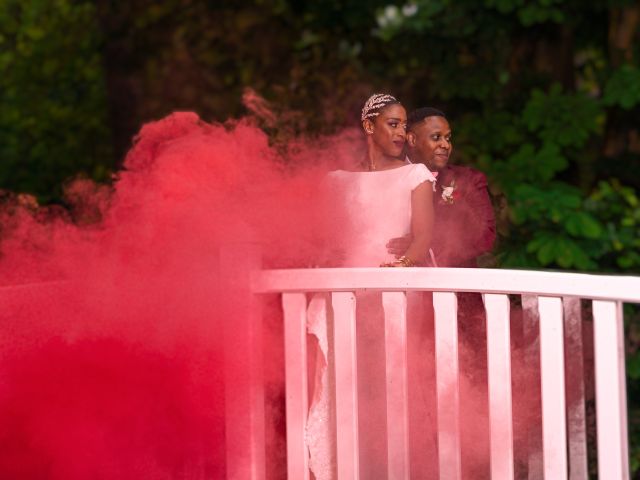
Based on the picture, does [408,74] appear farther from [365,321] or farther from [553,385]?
[553,385]

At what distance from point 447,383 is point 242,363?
750 millimetres

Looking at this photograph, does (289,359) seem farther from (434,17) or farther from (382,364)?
(434,17)

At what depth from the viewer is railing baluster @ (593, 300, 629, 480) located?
3.11 m

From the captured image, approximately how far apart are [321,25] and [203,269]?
20.2 feet

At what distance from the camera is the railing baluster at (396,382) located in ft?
11.5

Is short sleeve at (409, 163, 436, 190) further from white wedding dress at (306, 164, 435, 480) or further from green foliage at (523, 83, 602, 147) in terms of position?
green foliage at (523, 83, 602, 147)

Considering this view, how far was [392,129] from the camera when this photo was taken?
3.67 metres

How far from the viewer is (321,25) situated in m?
9.69

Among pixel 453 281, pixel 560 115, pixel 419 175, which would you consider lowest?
pixel 453 281

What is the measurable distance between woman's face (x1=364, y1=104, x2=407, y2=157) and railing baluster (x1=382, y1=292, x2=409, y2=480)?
51 centimetres

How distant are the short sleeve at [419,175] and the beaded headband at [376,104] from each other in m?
0.25

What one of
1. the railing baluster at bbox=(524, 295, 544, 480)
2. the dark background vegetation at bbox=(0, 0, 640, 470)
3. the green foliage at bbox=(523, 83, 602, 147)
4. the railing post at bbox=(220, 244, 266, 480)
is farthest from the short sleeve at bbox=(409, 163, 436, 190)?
the green foliage at bbox=(523, 83, 602, 147)

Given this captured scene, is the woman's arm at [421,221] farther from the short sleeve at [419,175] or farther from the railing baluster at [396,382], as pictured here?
the railing baluster at [396,382]

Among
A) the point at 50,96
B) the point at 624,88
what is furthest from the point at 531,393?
the point at 50,96
